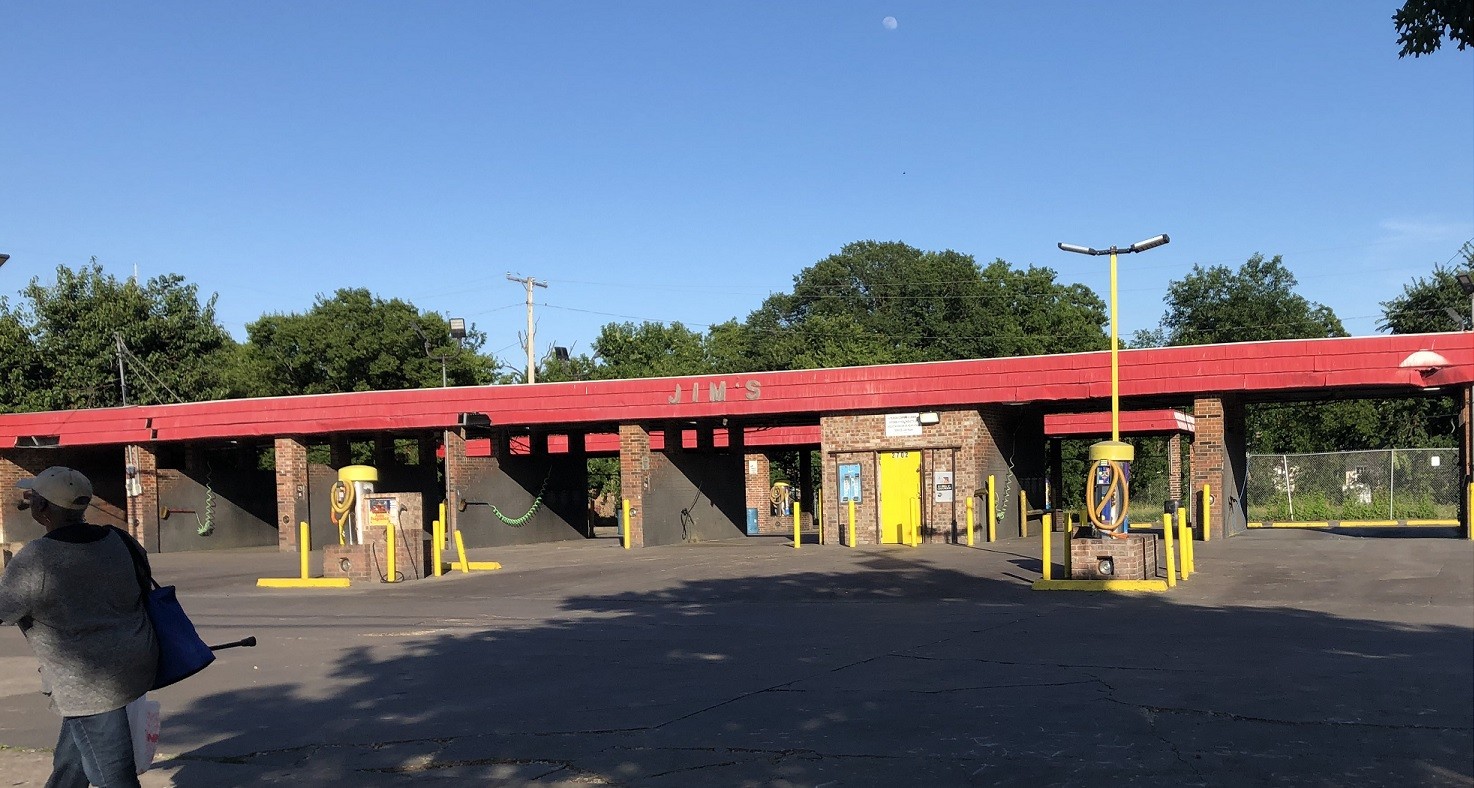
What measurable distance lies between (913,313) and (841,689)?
75060 mm

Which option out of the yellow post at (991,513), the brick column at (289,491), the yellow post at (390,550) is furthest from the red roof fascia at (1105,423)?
the yellow post at (390,550)

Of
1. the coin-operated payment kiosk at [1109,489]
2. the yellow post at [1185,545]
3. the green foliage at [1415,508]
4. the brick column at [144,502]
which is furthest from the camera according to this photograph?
the brick column at [144,502]

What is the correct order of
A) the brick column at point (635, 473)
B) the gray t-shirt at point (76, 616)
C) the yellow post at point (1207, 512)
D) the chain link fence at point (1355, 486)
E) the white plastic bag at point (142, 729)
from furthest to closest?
the chain link fence at point (1355, 486) → the brick column at point (635, 473) → the yellow post at point (1207, 512) → the white plastic bag at point (142, 729) → the gray t-shirt at point (76, 616)

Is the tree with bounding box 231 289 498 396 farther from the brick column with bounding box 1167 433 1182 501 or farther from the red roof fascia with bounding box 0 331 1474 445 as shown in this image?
the brick column with bounding box 1167 433 1182 501

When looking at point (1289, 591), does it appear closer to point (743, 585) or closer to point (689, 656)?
point (743, 585)

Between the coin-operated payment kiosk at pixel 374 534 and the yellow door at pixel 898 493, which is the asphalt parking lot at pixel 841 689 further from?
the yellow door at pixel 898 493

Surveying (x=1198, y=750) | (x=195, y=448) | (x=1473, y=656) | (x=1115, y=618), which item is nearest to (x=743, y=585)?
(x=1115, y=618)

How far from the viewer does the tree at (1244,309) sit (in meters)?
69.4

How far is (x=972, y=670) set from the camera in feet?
35.6

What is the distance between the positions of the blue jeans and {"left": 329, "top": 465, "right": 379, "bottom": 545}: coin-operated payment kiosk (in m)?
17.9

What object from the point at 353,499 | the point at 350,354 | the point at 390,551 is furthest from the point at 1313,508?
the point at 350,354

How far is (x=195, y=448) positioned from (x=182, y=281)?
1916 centimetres

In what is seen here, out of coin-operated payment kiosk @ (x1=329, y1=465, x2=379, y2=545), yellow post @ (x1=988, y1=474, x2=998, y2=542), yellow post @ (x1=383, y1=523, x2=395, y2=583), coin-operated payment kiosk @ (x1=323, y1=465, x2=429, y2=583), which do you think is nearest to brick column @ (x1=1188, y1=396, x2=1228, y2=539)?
yellow post @ (x1=988, y1=474, x2=998, y2=542)

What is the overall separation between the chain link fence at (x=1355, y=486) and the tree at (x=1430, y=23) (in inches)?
1112
